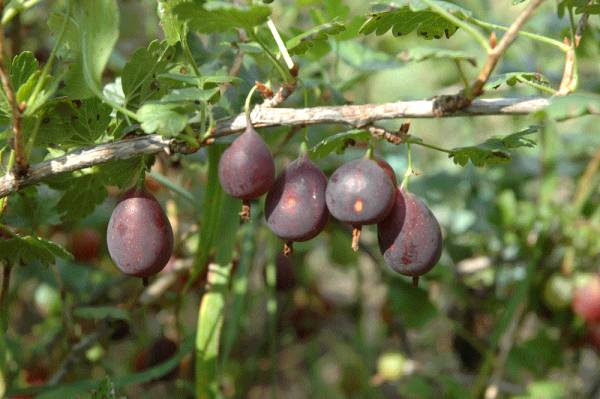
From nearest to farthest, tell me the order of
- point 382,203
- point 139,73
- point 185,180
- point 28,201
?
point 382,203, point 139,73, point 28,201, point 185,180

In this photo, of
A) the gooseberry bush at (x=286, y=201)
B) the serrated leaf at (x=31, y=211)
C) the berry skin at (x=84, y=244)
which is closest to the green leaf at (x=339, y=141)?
the gooseberry bush at (x=286, y=201)

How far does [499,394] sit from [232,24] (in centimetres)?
137

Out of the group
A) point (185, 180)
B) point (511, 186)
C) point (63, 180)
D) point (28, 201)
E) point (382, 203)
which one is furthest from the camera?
point (511, 186)

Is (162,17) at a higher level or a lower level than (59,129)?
higher

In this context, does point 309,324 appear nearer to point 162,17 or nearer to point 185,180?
point 185,180

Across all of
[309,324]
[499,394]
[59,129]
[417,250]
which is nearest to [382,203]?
[417,250]

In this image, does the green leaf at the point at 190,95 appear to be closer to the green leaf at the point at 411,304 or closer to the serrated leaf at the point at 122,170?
the serrated leaf at the point at 122,170

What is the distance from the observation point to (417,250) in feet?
3.23

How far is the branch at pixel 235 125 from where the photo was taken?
0.94m

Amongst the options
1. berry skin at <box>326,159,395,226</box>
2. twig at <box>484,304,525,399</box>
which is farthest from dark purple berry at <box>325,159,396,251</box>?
twig at <box>484,304,525,399</box>

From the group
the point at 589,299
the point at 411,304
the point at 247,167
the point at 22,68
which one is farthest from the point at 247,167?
the point at 589,299

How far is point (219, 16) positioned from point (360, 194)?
0.88 ft

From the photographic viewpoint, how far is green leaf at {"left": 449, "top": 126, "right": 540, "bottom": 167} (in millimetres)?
1037

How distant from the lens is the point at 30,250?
114cm
